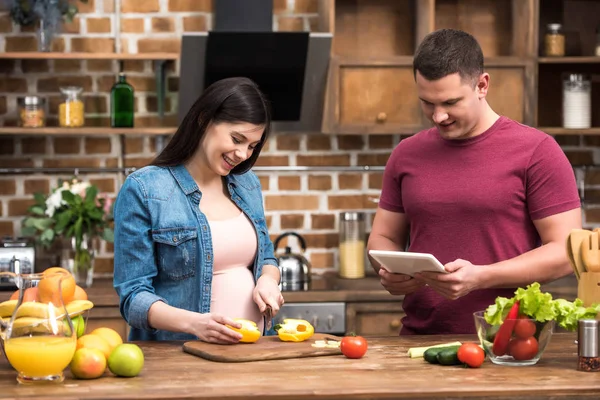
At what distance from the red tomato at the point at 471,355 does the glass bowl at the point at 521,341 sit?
0.06 meters

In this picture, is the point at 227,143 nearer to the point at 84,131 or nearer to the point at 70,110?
the point at 84,131

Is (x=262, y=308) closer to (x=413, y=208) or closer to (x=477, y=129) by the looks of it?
(x=413, y=208)

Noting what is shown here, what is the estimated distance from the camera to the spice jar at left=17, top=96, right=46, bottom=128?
414 centimetres

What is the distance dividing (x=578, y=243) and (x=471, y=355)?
427 millimetres

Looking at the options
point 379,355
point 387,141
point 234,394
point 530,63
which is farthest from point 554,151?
point 387,141

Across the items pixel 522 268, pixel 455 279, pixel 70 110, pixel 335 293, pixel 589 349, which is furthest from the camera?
pixel 70 110

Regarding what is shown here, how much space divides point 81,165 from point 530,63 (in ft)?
6.65

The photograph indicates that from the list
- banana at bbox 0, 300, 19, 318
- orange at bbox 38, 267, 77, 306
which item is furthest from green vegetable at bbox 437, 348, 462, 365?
banana at bbox 0, 300, 19, 318

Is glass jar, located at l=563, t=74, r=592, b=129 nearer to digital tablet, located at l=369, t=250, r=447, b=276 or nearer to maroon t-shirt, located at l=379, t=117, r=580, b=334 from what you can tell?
maroon t-shirt, located at l=379, t=117, r=580, b=334

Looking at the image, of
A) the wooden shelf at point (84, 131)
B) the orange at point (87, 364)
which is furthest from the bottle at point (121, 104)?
the orange at point (87, 364)

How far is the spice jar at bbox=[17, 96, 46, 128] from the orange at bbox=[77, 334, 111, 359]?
212cm

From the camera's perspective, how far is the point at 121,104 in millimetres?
4211

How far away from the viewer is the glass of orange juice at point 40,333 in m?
2.04

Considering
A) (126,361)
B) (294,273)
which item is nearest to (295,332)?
(126,361)
